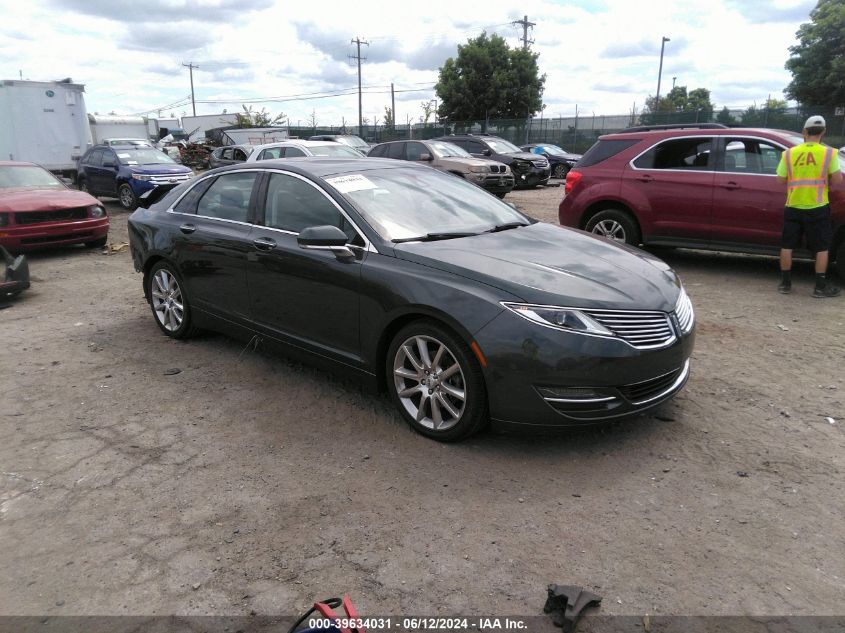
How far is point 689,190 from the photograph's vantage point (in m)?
7.62

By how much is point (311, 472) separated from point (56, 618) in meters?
1.33

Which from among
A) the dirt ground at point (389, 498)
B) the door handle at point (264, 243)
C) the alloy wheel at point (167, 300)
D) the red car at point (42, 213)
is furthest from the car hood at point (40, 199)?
the door handle at point (264, 243)

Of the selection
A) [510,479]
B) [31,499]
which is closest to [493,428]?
[510,479]

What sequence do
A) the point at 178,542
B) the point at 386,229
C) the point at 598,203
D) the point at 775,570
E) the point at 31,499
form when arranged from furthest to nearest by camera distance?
the point at 598,203
the point at 386,229
the point at 31,499
the point at 178,542
the point at 775,570

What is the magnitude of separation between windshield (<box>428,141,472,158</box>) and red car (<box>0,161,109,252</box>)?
8955 mm

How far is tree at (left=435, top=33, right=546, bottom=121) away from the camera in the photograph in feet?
129

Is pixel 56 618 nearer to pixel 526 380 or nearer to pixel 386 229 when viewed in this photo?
pixel 526 380

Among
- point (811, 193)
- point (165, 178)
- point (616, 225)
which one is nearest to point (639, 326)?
point (811, 193)

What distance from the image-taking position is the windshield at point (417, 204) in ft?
13.5

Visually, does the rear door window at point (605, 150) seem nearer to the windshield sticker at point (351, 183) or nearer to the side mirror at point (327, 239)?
the windshield sticker at point (351, 183)

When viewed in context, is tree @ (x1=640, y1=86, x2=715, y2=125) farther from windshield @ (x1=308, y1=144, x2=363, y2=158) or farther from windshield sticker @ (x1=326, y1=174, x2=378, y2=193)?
windshield sticker @ (x1=326, y1=174, x2=378, y2=193)

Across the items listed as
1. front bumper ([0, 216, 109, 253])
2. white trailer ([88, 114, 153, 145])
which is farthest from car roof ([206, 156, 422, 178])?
white trailer ([88, 114, 153, 145])

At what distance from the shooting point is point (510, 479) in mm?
3289

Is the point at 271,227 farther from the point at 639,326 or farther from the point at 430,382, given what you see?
the point at 639,326
